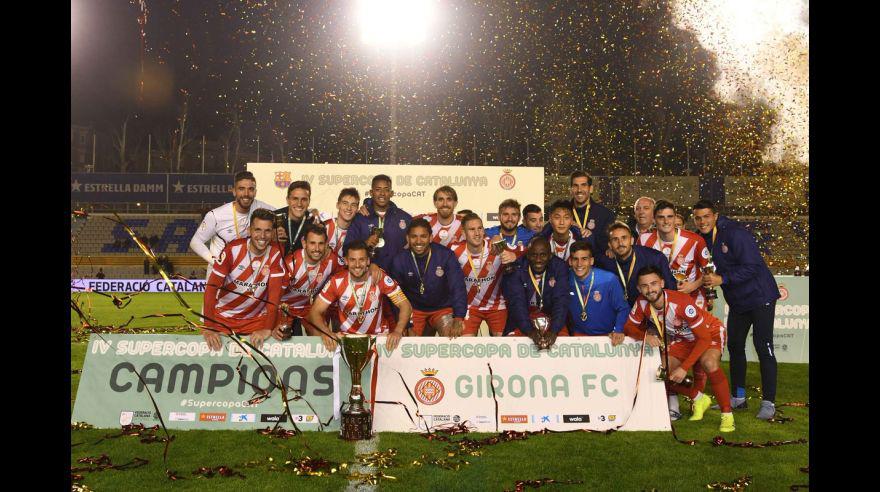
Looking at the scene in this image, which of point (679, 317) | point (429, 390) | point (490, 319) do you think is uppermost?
point (679, 317)

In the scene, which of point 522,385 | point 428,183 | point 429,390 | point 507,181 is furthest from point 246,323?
point 507,181

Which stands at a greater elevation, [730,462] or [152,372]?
[152,372]

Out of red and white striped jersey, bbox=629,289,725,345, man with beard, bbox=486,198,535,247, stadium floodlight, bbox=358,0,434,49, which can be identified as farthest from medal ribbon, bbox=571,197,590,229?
stadium floodlight, bbox=358,0,434,49

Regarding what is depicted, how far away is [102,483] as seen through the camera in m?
4.41

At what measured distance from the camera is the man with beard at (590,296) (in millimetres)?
6727

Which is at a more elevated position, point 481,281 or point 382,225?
point 382,225

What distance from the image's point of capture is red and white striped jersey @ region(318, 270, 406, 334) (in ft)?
21.4

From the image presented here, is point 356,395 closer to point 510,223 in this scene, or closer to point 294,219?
point 294,219

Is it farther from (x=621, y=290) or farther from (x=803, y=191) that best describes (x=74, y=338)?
(x=803, y=191)

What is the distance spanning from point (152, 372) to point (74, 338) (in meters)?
7.95

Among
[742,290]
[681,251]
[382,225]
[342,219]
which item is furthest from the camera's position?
[382,225]

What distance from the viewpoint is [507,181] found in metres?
22.6

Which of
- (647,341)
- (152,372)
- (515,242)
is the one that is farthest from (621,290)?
(152,372)

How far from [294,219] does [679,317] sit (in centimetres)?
464
